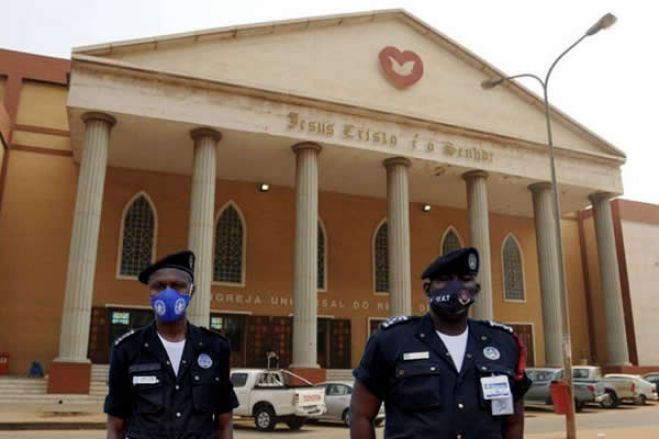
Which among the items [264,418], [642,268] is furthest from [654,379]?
[264,418]

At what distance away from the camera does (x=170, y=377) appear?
374 cm

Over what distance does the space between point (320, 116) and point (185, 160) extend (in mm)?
6403

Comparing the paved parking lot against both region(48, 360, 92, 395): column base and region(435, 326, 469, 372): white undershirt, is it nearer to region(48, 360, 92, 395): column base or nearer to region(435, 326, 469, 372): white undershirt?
region(48, 360, 92, 395): column base

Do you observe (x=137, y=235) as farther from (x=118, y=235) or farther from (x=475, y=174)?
(x=475, y=174)

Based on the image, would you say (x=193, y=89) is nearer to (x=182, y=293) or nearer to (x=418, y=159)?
(x=418, y=159)

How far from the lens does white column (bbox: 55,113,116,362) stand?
66.7ft

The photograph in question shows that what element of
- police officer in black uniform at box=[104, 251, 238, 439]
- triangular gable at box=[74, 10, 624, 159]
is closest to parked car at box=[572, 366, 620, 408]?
triangular gable at box=[74, 10, 624, 159]

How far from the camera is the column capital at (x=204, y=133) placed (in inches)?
909

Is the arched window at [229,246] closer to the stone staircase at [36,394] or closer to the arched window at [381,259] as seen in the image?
the arched window at [381,259]

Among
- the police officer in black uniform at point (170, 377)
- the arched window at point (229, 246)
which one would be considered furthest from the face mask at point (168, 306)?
the arched window at point (229, 246)

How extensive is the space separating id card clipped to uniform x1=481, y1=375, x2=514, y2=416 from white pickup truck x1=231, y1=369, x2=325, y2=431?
13050mm

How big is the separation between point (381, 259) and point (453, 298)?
29.1 metres

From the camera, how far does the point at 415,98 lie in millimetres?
27203

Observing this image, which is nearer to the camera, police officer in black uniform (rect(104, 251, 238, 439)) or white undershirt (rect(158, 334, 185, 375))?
police officer in black uniform (rect(104, 251, 238, 439))
